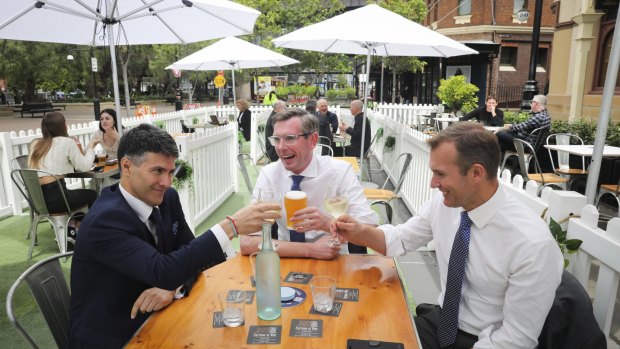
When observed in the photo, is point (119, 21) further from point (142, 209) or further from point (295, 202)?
point (295, 202)

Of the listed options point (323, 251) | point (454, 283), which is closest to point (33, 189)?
point (323, 251)

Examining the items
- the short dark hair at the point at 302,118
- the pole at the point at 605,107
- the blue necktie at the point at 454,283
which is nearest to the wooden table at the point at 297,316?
the blue necktie at the point at 454,283

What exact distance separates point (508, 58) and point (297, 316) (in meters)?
27.6

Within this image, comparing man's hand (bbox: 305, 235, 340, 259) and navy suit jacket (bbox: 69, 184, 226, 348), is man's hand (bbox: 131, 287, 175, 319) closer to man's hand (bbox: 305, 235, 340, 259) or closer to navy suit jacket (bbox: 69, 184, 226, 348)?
navy suit jacket (bbox: 69, 184, 226, 348)

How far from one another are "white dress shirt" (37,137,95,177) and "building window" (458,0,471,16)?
24.6 metres

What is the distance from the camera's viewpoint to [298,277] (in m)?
2.00

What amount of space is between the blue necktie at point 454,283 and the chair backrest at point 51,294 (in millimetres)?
1695

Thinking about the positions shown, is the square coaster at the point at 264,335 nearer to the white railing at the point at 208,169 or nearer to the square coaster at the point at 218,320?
the square coaster at the point at 218,320

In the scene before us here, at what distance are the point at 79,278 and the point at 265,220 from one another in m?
0.82

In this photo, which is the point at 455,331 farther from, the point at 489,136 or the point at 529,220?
the point at 489,136

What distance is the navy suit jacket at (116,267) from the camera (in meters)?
1.64

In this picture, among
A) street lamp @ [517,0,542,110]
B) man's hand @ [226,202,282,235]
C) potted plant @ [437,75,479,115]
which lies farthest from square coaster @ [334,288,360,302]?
potted plant @ [437,75,479,115]

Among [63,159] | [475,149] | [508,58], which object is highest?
[508,58]

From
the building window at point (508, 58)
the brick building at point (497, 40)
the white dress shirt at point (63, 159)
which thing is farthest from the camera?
the building window at point (508, 58)
